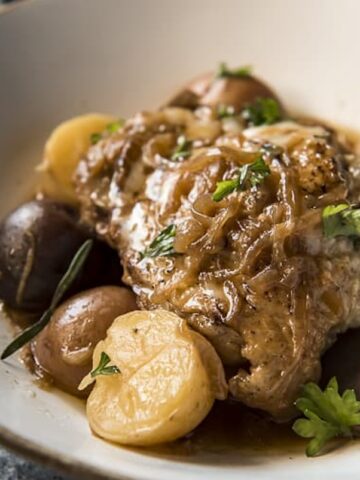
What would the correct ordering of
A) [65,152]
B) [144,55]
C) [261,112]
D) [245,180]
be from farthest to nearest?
[144,55] < [261,112] < [65,152] < [245,180]

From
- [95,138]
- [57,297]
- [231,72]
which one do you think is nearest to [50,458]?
[57,297]

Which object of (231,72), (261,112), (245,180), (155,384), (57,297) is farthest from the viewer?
(231,72)

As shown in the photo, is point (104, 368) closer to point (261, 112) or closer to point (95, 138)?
point (95, 138)

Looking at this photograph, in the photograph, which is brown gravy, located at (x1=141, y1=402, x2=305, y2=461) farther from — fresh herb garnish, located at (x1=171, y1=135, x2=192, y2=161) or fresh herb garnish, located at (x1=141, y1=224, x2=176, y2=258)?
fresh herb garnish, located at (x1=171, y1=135, x2=192, y2=161)

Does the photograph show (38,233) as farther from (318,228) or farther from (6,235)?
(318,228)

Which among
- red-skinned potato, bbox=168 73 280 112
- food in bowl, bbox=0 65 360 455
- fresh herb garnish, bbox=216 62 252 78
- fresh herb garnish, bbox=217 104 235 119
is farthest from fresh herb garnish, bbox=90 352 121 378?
fresh herb garnish, bbox=216 62 252 78

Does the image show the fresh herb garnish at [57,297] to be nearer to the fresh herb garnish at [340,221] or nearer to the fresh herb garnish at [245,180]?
the fresh herb garnish at [245,180]
